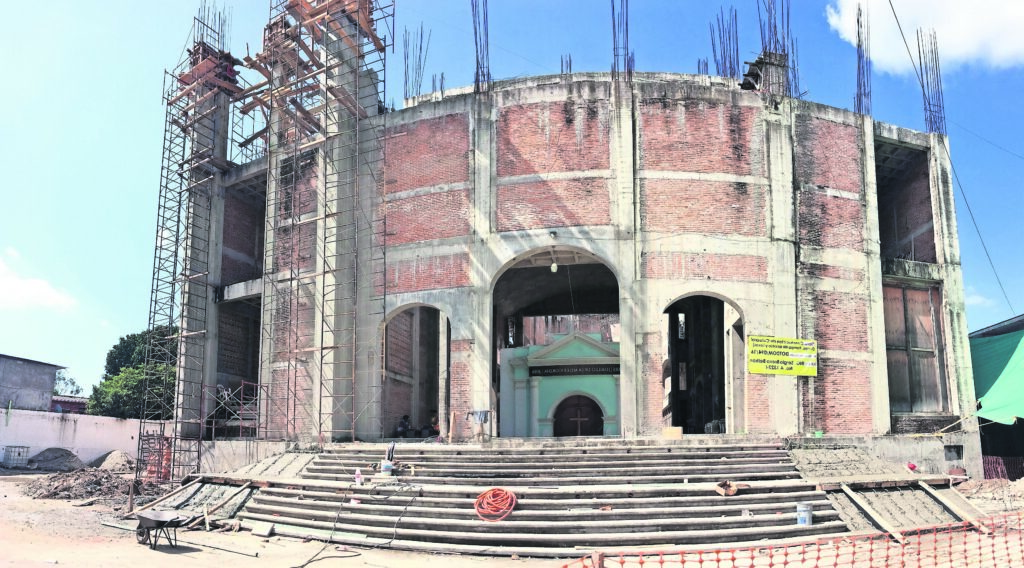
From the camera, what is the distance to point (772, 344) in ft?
72.1

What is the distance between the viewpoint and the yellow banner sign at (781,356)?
859 inches

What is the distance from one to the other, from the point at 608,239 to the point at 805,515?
374 inches

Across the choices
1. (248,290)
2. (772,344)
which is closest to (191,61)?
(248,290)

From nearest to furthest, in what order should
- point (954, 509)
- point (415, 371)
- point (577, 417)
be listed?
point (954, 509), point (577, 417), point (415, 371)

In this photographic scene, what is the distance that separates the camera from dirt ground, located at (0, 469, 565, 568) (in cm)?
1358

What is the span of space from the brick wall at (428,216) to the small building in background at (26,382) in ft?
91.3

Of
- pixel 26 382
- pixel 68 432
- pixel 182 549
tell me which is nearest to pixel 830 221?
pixel 182 549

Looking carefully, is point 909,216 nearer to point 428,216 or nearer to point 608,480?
point 428,216

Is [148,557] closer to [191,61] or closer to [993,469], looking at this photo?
[191,61]

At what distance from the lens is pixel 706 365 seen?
98.5 feet

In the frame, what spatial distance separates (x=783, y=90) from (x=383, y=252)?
43.8ft

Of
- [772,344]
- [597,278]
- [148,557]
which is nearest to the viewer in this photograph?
[148,557]

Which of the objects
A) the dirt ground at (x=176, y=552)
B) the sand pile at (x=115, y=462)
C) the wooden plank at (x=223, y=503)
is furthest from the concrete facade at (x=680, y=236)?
the sand pile at (x=115, y=462)

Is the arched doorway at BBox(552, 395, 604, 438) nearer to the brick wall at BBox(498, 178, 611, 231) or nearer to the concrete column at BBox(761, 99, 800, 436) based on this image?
the concrete column at BBox(761, 99, 800, 436)
